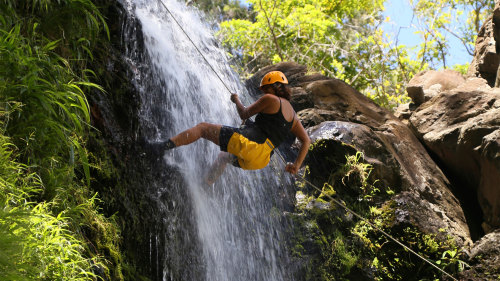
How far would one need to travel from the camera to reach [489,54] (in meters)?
8.83

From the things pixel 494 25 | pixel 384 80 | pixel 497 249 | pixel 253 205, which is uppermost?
pixel 494 25

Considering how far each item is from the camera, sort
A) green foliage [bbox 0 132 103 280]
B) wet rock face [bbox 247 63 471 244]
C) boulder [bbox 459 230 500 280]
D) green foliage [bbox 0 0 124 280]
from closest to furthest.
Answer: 1. green foliage [bbox 0 132 103 280]
2. green foliage [bbox 0 0 124 280]
3. boulder [bbox 459 230 500 280]
4. wet rock face [bbox 247 63 471 244]

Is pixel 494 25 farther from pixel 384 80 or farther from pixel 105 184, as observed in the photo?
pixel 105 184

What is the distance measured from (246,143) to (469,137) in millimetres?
3621

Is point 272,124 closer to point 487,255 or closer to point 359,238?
point 359,238

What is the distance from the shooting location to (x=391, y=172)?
22.2 ft

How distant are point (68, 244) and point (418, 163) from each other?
18.2 ft

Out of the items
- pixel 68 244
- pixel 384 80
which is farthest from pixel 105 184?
pixel 384 80

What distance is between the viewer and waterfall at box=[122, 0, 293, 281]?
511 cm

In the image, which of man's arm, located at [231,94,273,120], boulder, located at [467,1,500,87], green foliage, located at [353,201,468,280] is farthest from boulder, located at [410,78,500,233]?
man's arm, located at [231,94,273,120]

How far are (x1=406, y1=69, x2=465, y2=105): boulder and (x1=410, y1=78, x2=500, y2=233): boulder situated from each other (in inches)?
11.8

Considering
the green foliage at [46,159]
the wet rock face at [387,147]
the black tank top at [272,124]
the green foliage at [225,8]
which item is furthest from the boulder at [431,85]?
the green foliage at [225,8]

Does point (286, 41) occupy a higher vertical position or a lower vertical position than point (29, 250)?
higher

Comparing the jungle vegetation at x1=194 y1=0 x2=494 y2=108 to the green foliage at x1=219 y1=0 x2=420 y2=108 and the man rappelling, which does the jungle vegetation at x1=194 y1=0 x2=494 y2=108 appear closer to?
the green foliage at x1=219 y1=0 x2=420 y2=108
